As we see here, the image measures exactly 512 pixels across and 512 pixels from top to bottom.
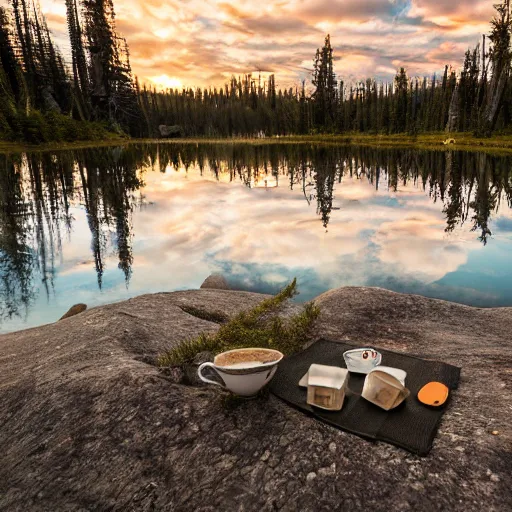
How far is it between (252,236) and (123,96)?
89424mm

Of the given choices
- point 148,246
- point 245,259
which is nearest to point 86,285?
point 148,246

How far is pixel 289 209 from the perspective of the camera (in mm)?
23812

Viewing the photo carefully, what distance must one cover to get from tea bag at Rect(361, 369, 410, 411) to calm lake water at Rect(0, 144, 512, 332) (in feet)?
24.2

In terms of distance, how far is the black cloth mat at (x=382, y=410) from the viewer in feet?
13.5

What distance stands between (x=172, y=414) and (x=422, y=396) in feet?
9.10

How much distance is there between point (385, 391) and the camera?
15.0ft

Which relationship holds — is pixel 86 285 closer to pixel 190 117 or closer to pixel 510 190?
pixel 510 190

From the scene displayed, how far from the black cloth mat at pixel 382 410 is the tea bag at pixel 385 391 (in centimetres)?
8

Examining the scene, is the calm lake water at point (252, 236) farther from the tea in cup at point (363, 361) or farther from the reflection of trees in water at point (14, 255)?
the tea in cup at point (363, 361)

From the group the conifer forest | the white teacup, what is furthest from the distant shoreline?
the white teacup

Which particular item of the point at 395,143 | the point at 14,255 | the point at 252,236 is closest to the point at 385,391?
the point at 252,236

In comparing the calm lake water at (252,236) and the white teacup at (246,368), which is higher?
the white teacup at (246,368)

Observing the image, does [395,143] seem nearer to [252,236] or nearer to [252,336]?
[252,236]

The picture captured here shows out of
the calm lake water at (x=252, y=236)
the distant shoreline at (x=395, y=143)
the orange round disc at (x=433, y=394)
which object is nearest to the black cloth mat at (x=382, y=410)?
the orange round disc at (x=433, y=394)
